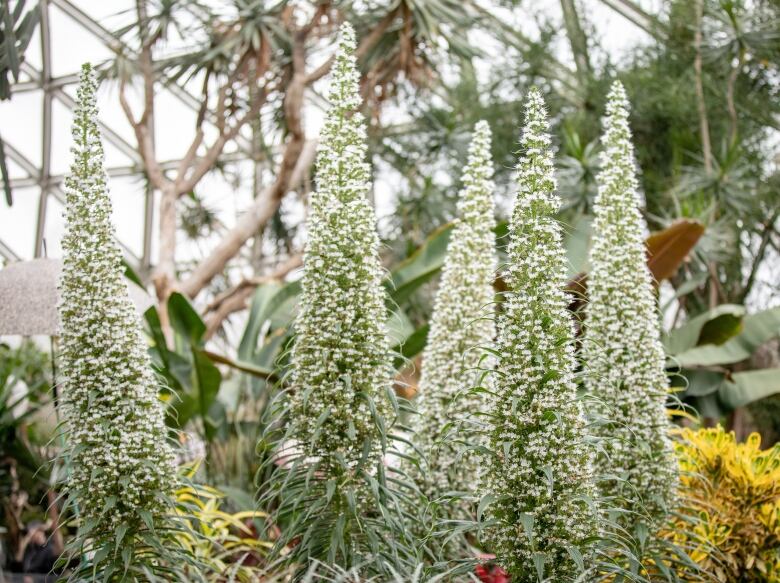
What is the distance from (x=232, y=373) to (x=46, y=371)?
10.5 ft

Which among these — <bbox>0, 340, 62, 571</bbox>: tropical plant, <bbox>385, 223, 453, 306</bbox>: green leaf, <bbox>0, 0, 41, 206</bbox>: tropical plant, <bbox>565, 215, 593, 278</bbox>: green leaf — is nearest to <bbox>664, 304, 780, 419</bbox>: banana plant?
<bbox>565, 215, 593, 278</bbox>: green leaf

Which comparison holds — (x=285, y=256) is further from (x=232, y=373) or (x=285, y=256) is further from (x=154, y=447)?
(x=154, y=447)

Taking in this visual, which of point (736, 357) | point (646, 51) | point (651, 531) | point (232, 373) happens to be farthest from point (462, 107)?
point (651, 531)

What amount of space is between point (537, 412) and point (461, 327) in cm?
110

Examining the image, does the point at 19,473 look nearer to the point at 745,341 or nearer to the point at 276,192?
the point at 276,192

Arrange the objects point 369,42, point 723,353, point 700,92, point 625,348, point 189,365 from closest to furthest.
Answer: point 625,348 < point 189,365 < point 723,353 < point 700,92 < point 369,42

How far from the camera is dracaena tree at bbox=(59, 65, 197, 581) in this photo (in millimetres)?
3477

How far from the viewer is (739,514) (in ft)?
16.1

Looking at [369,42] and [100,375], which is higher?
[369,42]

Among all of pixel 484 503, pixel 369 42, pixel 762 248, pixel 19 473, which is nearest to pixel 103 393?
pixel 484 503

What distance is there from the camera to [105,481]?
3.51 m

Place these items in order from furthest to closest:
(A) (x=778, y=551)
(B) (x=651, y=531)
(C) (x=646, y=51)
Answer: (C) (x=646, y=51) < (A) (x=778, y=551) < (B) (x=651, y=531)

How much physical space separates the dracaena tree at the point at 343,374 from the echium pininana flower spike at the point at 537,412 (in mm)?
498

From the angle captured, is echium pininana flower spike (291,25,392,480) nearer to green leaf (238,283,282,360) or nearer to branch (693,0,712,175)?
green leaf (238,283,282,360)
